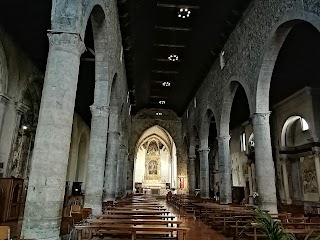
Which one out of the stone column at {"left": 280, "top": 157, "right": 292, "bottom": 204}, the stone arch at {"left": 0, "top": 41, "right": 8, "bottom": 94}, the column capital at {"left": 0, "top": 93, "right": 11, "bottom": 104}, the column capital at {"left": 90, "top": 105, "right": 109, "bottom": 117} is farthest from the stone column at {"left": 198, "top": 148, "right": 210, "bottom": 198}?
the stone arch at {"left": 0, "top": 41, "right": 8, "bottom": 94}

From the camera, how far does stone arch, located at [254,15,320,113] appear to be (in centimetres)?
809

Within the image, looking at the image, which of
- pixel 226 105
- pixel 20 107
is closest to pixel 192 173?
pixel 226 105

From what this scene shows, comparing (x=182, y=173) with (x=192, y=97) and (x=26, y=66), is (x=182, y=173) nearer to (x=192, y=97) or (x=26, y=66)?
(x=192, y=97)

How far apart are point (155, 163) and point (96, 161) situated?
98.7ft

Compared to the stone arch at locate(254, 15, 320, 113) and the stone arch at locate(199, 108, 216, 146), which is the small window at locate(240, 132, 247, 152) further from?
the stone arch at locate(254, 15, 320, 113)

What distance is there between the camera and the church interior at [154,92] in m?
5.18

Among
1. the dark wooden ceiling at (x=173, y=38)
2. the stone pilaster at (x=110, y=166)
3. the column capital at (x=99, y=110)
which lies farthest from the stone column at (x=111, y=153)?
the dark wooden ceiling at (x=173, y=38)

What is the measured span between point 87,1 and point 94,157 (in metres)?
5.28

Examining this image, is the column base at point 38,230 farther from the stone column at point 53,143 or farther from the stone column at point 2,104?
the stone column at point 2,104

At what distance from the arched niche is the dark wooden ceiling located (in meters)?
6.63

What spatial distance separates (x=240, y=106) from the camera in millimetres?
19203

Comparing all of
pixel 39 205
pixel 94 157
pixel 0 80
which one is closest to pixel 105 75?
pixel 94 157

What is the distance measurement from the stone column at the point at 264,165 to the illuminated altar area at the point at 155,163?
2626 cm

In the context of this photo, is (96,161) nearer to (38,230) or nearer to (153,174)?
(38,230)
